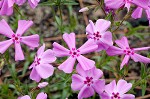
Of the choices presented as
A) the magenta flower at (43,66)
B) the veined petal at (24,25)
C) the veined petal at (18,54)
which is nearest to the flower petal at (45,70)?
the magenta flower at (43,66)

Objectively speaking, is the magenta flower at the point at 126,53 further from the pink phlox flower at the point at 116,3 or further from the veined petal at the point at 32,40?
the veined petal at the point at 32,40

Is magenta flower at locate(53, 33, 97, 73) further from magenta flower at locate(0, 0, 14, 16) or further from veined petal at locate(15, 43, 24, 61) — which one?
magenta flower at locate(0, 0, 14, 16)

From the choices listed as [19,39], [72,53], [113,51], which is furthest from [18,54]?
[113,51]

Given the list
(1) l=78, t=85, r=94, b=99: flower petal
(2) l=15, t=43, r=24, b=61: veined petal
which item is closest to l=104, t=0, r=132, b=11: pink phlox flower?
(1) l=78, t=85, r=94, b=99: flower petal

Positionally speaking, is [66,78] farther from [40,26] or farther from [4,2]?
[40,26]

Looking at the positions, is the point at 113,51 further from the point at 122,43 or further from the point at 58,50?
the point at 58,50

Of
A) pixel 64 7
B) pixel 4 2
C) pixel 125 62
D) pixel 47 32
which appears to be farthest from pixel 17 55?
pixel 64 7
